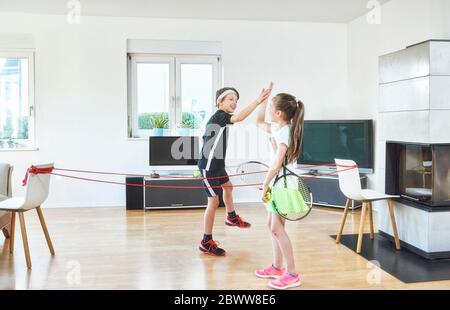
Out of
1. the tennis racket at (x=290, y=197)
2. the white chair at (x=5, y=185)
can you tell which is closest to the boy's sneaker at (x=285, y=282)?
the tennis racket at (x=290, y=197)

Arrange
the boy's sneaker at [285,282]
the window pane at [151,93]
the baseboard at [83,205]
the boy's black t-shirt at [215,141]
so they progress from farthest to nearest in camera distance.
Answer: the window pane at [151,93], the baseboard at [83,205], the boy's black t-shirt at [215,141], the boy's sneaker at [285,282]

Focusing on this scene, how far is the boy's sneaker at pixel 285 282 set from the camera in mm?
2752

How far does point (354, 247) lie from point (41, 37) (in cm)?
470

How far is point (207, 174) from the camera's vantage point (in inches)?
134

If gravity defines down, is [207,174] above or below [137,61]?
below

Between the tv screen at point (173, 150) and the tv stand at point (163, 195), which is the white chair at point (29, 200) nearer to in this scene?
the tv stand at point (163, 195)

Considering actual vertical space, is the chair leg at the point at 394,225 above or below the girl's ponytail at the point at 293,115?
below

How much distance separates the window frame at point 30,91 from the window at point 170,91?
1.26 meters

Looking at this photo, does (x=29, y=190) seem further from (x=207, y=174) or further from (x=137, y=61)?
(x=137, y=61)

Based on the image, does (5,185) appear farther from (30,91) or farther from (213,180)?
(30,91)

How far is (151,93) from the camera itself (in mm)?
6105

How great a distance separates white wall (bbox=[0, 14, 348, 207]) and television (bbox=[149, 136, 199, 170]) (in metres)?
0.31

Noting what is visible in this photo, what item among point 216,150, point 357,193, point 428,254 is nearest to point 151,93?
point 216,150
